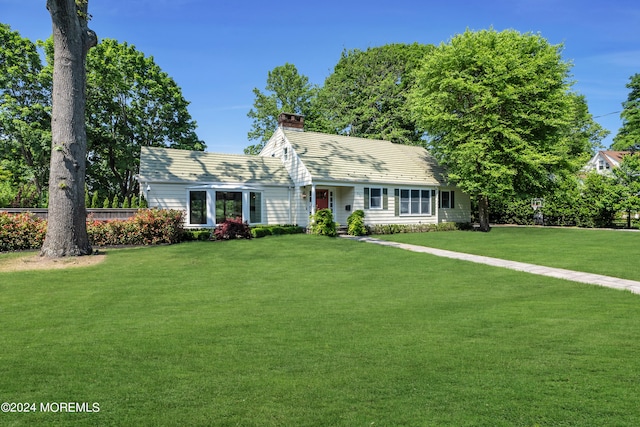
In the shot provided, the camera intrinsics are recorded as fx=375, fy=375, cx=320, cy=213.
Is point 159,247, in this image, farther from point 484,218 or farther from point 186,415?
point 484,218

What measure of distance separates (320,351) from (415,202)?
1975 cm

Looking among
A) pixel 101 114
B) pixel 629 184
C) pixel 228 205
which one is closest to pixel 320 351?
pixel 228 205

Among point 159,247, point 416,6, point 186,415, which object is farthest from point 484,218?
point 186,415

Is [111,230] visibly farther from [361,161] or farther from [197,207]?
[361,161]

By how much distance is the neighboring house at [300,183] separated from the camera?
1825 centimetres

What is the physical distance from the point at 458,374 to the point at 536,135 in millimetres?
22221

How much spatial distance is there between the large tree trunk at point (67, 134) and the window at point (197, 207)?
647 cm

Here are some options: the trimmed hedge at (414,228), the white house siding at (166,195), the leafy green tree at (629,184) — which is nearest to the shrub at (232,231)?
the white house siding at (166,195)

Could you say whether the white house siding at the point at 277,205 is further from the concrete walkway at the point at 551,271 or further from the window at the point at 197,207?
the concrete walkway at the point at 551,271

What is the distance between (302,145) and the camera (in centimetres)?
2191

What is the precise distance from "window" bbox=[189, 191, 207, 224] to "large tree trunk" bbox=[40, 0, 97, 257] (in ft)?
21.2

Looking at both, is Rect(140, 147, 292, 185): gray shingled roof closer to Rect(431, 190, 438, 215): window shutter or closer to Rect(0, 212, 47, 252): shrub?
Rect(0, 212, 47, 252): shrub

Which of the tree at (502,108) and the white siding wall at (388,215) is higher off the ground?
the tree at (502,108)

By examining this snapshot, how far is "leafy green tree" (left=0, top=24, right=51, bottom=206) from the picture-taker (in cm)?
2395
